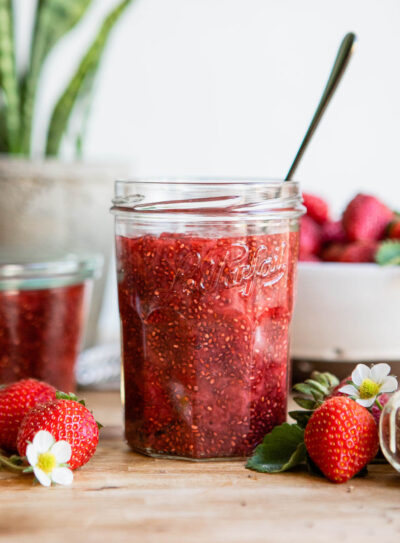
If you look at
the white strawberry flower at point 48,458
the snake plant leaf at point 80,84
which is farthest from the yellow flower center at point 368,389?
the snake plant leaf at point 80,84

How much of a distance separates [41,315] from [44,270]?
0.07 meters

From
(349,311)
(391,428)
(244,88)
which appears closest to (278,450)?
(391,428)

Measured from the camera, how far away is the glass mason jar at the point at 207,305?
817 millimetres

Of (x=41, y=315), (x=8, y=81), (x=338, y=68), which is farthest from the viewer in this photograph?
(x=8, y=81)

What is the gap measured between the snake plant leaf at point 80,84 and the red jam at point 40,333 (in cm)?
42

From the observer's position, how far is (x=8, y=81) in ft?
4.57

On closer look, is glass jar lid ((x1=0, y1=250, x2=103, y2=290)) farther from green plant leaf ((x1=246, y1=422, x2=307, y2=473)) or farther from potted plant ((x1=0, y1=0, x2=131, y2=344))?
green plant leaf ((x1=246, y1=422, x2=307, y2=473))

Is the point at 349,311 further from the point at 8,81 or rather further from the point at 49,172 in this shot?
the point at 8,81

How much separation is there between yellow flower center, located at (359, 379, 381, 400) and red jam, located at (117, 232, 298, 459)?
11 cm

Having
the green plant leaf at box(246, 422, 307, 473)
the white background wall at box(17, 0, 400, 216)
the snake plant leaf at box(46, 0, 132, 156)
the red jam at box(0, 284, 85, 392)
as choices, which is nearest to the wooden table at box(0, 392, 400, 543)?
the green plant leaf at box(246, 422, 307, 473)

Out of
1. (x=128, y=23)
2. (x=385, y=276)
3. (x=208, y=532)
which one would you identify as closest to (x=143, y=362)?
(x=208, y=532)

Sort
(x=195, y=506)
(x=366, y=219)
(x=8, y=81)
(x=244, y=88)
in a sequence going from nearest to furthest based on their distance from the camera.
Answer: (x=195, y=506) < (x=366, y=219) < (x=8, y=81) < (x=244, y=88)

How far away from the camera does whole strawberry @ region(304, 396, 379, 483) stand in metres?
0.76

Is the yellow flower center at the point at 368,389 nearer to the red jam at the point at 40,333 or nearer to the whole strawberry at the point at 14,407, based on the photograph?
the whole strawberry at the point at 14,407
